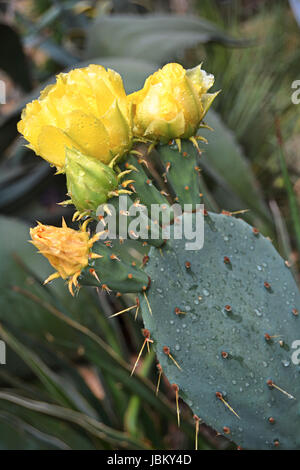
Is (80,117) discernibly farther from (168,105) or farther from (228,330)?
(228,330)

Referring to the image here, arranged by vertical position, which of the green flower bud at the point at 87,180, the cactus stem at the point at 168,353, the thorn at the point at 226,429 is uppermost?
the green flower bud at the point at 87,180

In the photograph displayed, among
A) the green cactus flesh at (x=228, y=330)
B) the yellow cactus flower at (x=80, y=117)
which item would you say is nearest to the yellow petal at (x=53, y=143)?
the yellow cactus flower at (x=80, y=117)

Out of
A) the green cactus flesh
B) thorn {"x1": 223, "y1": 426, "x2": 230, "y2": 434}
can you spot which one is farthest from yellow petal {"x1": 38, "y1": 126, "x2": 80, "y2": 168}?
thorn {"x1": 223, "y1": 426, "x2": 230, "y2": 434}

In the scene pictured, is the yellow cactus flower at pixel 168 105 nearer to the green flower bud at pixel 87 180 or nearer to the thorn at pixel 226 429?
the green flower bud at pixel 87 180

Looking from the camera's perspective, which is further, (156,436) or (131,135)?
(156,436)
